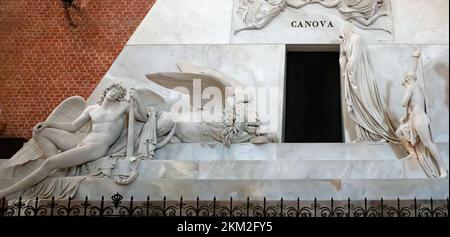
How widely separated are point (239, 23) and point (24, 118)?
4155 mm

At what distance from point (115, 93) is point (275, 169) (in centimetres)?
266

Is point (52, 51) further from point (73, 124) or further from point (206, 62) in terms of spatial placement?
point (206, 62)

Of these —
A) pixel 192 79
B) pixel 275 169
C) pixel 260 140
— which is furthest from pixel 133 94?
pixel 275 169

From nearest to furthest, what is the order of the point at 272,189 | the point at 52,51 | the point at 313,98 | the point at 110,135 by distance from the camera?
the point at 272,189 < the point at 110,135 < the point at 313,98 < the point at 52,51

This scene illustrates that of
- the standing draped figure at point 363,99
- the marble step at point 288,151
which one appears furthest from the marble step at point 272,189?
the standing draped figure at point 363,99

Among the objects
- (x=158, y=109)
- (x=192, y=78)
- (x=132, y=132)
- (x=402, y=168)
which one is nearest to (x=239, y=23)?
(x=192, y=78)

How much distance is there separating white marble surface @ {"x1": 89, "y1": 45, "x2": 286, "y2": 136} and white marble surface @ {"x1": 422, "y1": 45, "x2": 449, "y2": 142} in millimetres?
2346

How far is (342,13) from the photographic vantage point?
1127 centimetres

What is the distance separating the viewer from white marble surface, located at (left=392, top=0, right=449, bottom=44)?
10953 mm

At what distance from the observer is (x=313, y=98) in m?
11.3

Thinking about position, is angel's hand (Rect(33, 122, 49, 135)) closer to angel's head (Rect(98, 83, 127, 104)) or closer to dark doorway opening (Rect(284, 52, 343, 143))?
angel's head (Rect(98, 83, 127, 104))

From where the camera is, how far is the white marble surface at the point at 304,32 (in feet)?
36.4

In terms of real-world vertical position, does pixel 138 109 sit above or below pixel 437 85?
below
